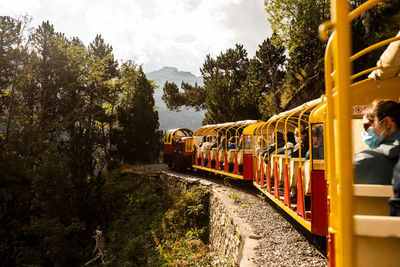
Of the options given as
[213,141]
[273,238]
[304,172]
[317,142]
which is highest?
[213,141]

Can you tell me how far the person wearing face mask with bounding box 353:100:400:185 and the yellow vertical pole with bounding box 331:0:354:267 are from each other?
2.26 ft

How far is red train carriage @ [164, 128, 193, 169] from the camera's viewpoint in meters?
16.9

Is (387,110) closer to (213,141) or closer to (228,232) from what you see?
(228,232)

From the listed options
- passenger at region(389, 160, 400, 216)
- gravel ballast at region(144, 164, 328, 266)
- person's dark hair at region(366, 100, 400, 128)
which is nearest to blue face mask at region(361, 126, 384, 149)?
person's dark hair at region(366, 100, 400, 128)

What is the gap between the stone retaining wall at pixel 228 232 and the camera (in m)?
5.33

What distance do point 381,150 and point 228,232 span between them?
6106 millimetres

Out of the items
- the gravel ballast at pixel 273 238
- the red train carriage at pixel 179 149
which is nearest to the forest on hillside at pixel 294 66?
the red train carriage at pixel 179 149

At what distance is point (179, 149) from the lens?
59.9ft

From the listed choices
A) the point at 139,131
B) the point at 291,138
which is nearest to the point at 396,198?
the point at 291,138

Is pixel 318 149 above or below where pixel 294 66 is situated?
below

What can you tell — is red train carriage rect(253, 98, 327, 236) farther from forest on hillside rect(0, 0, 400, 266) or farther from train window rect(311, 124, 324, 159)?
forest on hillside rect(0, 0, 400, 266)

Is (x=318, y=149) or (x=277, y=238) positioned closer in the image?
(x=318, y=149)

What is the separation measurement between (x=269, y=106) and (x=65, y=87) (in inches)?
617

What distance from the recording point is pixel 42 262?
515 inches
